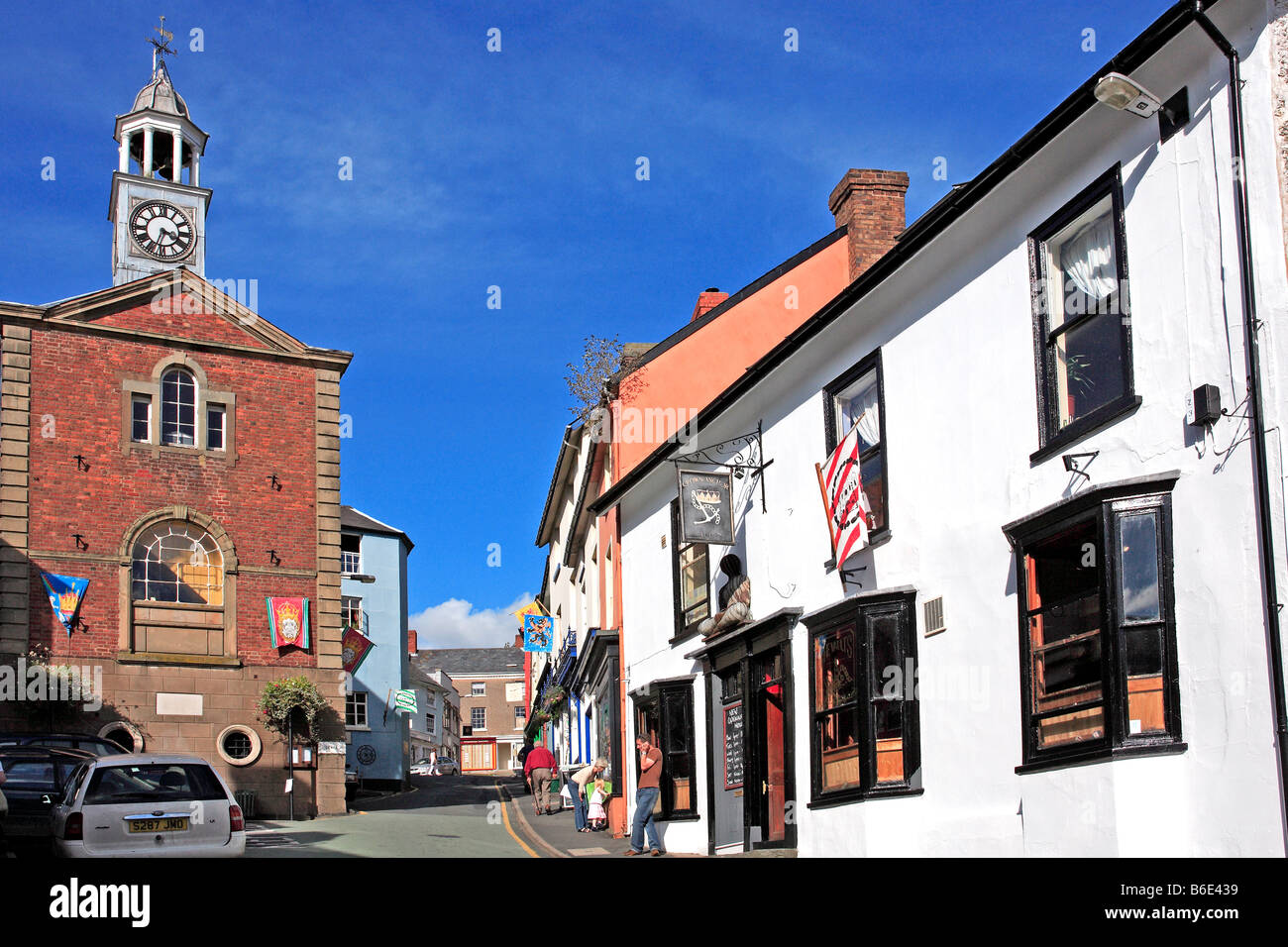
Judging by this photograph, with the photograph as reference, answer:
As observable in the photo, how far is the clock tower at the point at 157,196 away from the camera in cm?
3556

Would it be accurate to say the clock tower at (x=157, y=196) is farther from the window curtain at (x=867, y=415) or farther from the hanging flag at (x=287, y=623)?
the window curtain at (x=867, y=415)

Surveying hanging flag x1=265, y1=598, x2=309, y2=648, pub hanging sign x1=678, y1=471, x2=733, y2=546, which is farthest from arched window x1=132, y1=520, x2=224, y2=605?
pub hanging sign x1=678, y1=471, x2=733, y2=546

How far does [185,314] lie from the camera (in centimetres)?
3178

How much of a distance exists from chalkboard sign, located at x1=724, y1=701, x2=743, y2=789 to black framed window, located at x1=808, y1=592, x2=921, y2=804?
3288 millimetres

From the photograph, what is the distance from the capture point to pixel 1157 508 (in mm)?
9594

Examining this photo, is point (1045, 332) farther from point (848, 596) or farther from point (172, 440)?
point (172, 440)

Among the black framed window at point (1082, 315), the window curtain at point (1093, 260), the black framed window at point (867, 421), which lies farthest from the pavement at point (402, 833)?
the window curtain at point (1093, 260)

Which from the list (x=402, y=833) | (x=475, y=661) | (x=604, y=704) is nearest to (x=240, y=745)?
(x=402, y=833)

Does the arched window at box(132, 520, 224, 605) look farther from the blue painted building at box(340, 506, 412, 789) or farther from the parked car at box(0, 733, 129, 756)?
the blue painted building at box(340, 506, 412, 789)

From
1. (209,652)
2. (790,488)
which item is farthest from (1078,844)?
(209,652)

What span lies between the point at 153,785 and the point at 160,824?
0.51 m

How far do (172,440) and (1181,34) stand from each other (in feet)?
86.1

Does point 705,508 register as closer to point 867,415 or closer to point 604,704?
point 867,415

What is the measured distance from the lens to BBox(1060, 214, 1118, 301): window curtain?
10.6 m
